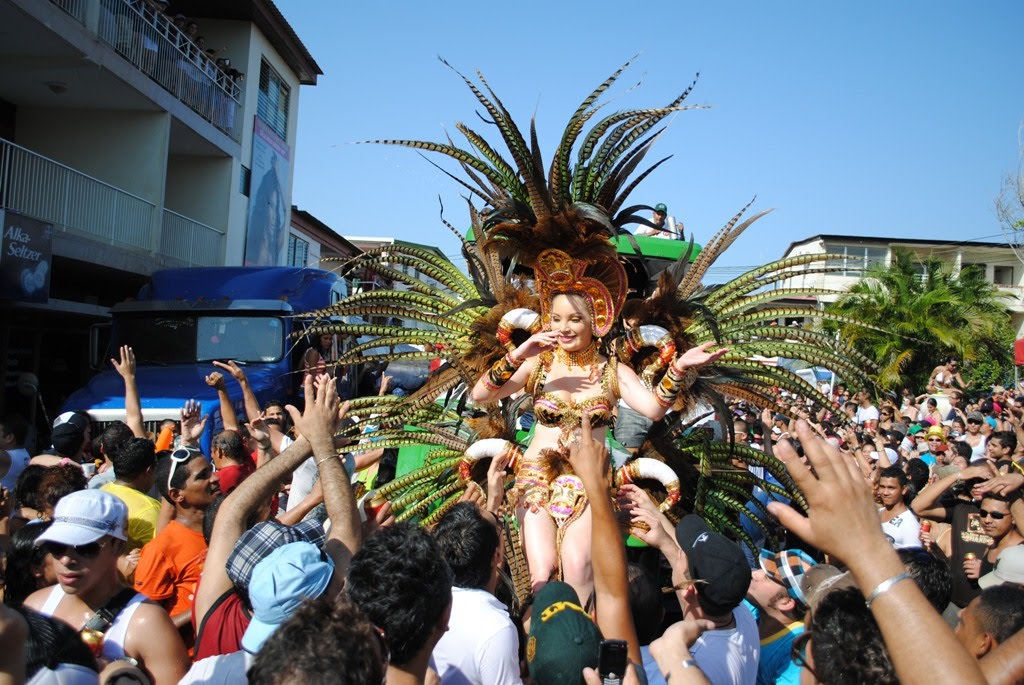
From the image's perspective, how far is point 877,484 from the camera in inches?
233

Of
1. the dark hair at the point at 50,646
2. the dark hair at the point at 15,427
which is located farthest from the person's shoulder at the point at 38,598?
the dark hair at the point at 15,427

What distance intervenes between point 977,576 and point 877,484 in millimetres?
839

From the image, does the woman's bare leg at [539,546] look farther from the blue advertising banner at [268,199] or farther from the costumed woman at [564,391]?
Answer: the blue advertising banner at [268,199]

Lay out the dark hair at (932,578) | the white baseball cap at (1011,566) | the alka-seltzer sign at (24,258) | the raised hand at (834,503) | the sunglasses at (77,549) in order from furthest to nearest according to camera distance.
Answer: the alka-seltzer sign at (24,258)
the white baseball cap at (1011,566)
the dark hair at (932,578)
the sunglasses at (77,549)
the raised hand at (834,503)

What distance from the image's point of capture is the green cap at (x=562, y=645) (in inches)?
94.2

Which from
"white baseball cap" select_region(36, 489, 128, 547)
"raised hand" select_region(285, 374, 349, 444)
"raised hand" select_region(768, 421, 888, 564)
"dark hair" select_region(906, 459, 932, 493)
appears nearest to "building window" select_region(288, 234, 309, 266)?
"dark hair" select_region(906, 459, 932, 493)

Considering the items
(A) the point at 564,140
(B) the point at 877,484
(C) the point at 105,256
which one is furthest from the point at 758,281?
(C) the point at 105,256

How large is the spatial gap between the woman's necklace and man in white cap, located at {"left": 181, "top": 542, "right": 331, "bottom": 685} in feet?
8.61

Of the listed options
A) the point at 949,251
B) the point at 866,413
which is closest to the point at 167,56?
the point at 866,413

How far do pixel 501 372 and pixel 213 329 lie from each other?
7.06 m

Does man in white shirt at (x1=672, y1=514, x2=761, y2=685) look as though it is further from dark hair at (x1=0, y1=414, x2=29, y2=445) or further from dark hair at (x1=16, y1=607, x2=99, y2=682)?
dark hair at (x1=0, y1=414, x2=29, y2=445)

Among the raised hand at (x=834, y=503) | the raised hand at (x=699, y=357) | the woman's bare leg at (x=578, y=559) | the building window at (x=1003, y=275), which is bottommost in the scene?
the woman's bare leg at (x=578, y=559)

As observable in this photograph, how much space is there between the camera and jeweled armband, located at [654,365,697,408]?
4.45 metres

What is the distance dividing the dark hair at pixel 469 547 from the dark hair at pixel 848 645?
1.16 meters
